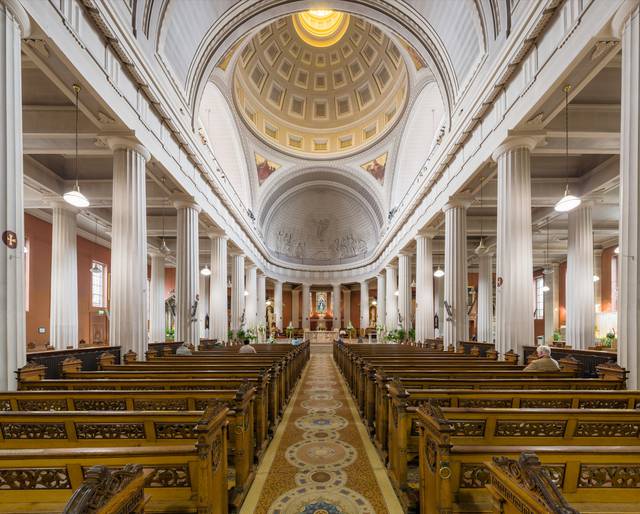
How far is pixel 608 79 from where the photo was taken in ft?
22.1

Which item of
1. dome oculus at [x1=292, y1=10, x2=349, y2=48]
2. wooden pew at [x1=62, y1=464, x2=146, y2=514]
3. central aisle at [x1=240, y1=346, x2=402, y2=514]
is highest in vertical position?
dome oculus at [x1=292, y1=10, x2=349, y2=48]

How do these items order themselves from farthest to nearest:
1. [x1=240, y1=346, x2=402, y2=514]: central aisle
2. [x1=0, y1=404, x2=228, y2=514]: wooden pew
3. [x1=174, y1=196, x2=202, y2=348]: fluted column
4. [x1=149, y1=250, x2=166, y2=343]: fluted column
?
[x1=149, y1=250, x2=166, y2=343]: fluted column < [x1=174, y1=196, x2=202, y2=348]: fluted column < [x1=240, y1=346, x2=402, y2=514]: central aisle < [x1=0, y1=404, x2=228, y2=514]: wooden pew

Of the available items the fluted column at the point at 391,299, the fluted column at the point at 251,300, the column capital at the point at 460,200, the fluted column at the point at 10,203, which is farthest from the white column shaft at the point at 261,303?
the fluted column at the point at 10,203

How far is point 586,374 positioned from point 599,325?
15005 mm

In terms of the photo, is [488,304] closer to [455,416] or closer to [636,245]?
[636,245]

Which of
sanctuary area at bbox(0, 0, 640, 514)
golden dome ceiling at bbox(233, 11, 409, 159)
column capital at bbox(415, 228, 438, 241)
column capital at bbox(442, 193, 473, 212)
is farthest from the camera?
golden dome ceiling at bbox(233, 11, 409, 159)

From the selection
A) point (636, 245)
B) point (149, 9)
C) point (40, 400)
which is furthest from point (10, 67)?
point (636, 245)

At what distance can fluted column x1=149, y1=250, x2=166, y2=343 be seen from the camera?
18141 mm

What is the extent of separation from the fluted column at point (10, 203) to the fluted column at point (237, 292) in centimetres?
1471

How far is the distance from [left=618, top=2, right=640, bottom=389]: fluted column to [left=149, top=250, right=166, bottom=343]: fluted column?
57.2ft

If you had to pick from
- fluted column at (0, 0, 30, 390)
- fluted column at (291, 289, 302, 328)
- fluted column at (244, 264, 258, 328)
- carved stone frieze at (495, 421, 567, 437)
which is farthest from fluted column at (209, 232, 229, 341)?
fluted column at (291, 289, 302, 328)

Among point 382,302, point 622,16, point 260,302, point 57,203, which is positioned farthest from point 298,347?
point 382,302

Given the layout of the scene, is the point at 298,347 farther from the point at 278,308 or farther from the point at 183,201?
the point at 278,308

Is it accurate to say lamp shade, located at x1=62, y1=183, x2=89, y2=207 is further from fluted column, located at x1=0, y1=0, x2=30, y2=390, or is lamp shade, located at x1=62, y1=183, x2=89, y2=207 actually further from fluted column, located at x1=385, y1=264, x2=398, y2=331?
fluted column, located at x1=385, y1=264, x2=398, y2=331
